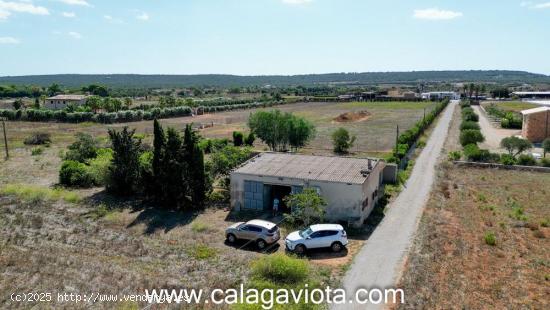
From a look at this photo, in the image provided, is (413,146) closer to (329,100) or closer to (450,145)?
(450,145)

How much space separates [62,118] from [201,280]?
8206 cm

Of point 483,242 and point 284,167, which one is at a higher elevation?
point 284,167

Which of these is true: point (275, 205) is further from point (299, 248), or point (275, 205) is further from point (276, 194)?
point (299, 248)

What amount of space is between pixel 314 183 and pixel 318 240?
18.1 ft

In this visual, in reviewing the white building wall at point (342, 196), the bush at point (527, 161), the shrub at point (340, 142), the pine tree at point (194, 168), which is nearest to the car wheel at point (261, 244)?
the white building wall at point (342, 196)

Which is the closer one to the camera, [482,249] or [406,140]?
[482,249]

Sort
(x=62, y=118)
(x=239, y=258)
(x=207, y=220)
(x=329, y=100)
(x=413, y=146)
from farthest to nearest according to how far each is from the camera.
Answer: (x=329, y=100) → (x=62, y=118) → (x=413, y=146) → (x=207, y=220) → (x=239, y=258)

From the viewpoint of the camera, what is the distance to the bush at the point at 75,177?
3562cm

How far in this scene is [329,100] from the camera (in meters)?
164

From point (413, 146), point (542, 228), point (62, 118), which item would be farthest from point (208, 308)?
point (62, 118)

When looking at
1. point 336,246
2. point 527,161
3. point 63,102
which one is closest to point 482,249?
point 336,246

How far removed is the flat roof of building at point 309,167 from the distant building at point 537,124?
3877 cm

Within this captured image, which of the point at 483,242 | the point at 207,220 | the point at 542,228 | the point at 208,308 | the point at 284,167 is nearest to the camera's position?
the point at 208,308

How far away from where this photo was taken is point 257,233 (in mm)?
22891
